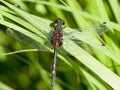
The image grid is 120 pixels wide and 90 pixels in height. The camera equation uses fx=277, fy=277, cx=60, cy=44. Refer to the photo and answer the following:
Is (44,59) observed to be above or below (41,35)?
below

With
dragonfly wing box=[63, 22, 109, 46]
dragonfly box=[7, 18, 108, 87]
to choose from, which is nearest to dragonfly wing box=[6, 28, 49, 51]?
dragonfly box=[7, 18, 108, 87]

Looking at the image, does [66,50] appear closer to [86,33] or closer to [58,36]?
[86,33]

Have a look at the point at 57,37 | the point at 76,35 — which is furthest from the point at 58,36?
the point at 76,35

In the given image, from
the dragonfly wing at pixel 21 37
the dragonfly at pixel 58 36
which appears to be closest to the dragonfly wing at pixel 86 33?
the dragonfly at pixel 58 36

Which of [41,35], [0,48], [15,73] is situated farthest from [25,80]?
[41,35]

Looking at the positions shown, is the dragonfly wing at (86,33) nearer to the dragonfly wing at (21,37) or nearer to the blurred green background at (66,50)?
the blurred green background at (66,50)

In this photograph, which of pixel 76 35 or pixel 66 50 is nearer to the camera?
pixel 66 50

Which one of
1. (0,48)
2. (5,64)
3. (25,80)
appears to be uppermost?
(0,48)

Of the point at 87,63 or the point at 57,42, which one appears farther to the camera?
the point at 57,42

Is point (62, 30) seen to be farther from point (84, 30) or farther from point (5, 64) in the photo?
point (5, 64)
